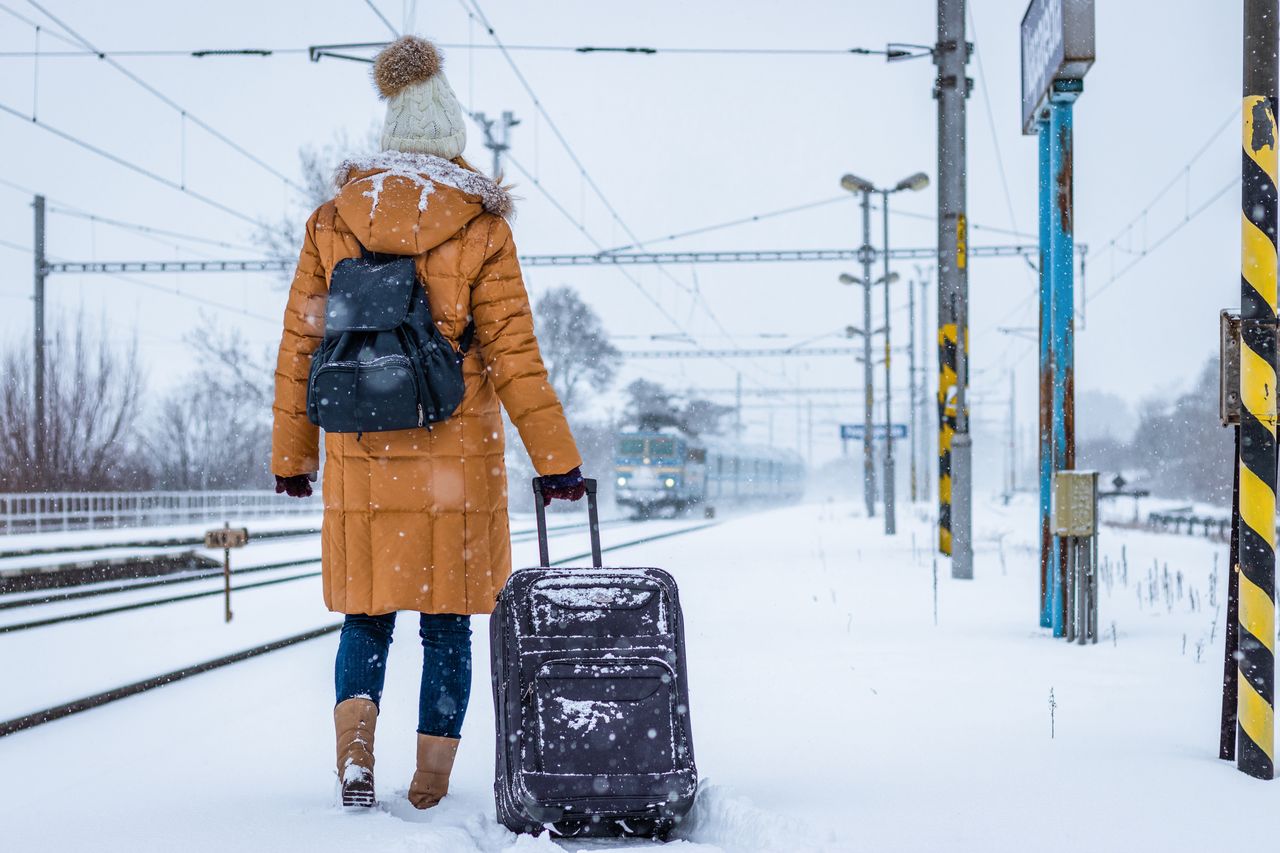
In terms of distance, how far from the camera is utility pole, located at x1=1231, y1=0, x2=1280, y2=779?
12.9 ft

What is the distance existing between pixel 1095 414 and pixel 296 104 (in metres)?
103

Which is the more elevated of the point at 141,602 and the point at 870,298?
the point at 870,298

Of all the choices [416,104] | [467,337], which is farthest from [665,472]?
[467,337]

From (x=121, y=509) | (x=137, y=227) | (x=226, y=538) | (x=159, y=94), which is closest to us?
(x=226, y=538)

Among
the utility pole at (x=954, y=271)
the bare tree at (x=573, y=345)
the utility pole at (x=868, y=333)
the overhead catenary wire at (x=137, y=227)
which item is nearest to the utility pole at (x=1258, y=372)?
the utility pole at (x=954, y=271)

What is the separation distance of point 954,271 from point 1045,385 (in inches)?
181

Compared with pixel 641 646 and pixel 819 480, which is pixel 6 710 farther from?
pixel 819 480

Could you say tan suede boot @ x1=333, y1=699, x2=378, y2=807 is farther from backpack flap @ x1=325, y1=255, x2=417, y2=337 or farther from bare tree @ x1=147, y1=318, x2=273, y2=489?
bare tree @ x1=147, y1=318, x2=273, y2=489

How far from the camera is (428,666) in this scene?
3.45 m

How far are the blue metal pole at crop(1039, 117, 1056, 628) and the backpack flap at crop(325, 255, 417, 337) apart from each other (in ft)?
16.2

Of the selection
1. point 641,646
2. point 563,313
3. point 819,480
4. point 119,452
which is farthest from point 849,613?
point 819,480

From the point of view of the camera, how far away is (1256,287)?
13.0 feet

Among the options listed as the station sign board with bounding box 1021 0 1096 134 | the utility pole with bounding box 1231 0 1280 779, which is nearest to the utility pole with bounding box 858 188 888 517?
the station sign board with bounding box 1021 0 1096 134

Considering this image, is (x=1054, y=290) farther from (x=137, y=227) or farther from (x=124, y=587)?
(x=137, y=227)
